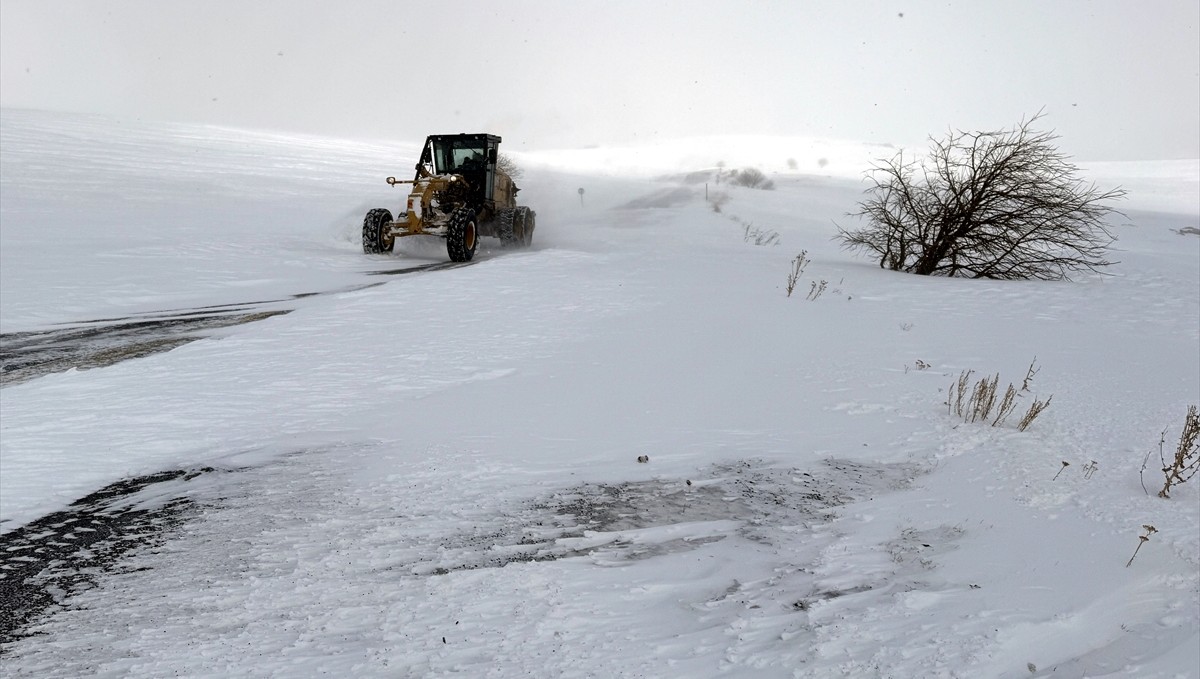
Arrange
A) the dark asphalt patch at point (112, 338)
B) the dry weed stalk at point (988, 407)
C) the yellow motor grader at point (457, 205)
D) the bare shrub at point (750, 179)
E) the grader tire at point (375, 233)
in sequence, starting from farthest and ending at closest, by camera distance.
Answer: the bare shrub at point (750, 179)
the grader tire at point (375, 233)
the yellow motor grader at point (457, 205)
the dark asphalt patch at point (112, 338)
the dry weed stalk at point (988, 407)

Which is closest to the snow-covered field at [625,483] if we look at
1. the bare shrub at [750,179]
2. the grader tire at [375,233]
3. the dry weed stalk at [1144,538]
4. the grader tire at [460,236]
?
the dry weed stalk at [1144,538]

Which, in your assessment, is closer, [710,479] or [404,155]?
[710,479]

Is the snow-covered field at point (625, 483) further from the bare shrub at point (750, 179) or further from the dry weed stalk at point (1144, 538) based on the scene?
the bare shrub at point (750, 179)

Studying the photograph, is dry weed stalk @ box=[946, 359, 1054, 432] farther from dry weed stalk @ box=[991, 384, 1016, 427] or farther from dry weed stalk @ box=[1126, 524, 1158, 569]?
dry weed stalk @ box=[1126, 524, 1158, 569]

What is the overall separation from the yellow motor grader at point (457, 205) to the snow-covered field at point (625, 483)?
4.41 m

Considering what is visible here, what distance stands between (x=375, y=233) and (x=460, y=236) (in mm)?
1938

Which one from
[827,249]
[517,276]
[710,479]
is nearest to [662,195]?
[827,249]

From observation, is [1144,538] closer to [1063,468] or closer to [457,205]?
[1063,468]

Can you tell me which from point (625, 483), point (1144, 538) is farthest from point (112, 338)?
point (1144, 538)

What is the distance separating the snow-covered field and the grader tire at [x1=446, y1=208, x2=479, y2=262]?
3859 millimetres

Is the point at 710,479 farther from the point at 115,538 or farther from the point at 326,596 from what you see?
the point at 115,538

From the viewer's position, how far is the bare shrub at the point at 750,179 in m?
34.9

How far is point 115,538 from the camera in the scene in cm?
334

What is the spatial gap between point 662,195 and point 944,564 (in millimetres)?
29640
